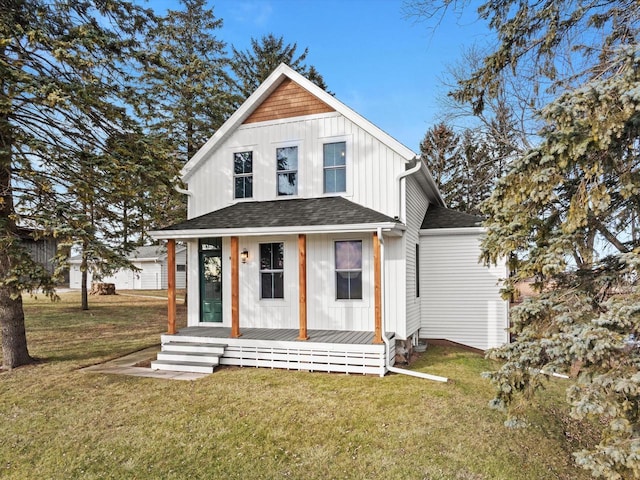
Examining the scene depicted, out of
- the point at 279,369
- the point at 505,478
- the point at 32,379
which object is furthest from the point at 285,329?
the point at 505,478

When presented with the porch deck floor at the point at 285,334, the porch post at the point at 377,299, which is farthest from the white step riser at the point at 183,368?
the porch post at the point at 377,299

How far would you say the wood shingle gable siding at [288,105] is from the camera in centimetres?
1045

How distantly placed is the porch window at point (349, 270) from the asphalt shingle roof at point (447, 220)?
3101mm

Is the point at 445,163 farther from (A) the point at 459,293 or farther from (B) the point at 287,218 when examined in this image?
(B) the point at 287,218

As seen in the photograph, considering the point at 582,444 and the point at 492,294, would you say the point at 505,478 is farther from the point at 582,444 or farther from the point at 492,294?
the point at 492,294

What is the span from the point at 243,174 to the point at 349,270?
4274 mm

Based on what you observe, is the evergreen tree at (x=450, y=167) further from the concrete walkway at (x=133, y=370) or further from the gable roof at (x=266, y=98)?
the concrete walkway at (x=133, y=370)

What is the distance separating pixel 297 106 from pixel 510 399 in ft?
29.0

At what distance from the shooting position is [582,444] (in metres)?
5.49

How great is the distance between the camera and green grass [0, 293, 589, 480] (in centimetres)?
468

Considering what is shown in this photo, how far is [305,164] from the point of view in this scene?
10531mm

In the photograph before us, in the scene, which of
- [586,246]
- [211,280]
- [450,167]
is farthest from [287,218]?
[450,167]

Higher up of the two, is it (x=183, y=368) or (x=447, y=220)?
(x=447, y=220)

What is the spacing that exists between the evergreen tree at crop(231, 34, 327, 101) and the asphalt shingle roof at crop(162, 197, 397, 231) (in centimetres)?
1531
